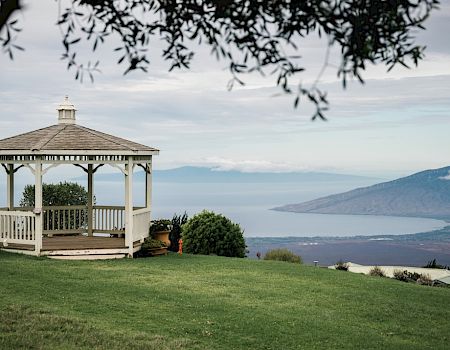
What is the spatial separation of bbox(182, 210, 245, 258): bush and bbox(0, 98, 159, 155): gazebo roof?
2728 millimetres

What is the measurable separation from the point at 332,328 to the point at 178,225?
12.4 metres

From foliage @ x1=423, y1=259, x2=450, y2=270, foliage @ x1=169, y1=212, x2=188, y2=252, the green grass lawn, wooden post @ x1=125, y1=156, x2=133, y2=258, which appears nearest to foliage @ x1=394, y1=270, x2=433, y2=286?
the green grass lawn

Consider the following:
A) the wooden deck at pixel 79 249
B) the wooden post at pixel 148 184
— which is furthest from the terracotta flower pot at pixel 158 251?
the wooden post at pixel 148 184

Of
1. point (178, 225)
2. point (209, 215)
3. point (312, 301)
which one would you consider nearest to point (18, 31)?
point (312, 301)

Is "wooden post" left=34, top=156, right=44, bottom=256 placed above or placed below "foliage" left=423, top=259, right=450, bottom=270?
above

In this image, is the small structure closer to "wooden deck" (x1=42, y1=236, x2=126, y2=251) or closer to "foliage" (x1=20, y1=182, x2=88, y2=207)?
"wooden deck" (x1=42, y1=236, x2=126, y2=251)

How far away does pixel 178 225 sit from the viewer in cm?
2242

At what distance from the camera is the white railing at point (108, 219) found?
65.7 feet

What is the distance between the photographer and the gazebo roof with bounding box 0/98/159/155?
663 inches

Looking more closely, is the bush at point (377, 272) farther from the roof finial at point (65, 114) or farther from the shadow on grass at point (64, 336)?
the shadow on grass at point (64, 336)

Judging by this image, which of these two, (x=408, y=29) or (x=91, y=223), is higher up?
(x=408, y=29)

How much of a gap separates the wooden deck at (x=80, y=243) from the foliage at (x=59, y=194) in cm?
753

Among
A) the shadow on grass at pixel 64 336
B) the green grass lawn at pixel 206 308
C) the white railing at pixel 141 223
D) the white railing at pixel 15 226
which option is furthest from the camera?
the white railing at pixel 141 223

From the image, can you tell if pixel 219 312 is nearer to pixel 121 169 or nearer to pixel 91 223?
pixel 121 169
